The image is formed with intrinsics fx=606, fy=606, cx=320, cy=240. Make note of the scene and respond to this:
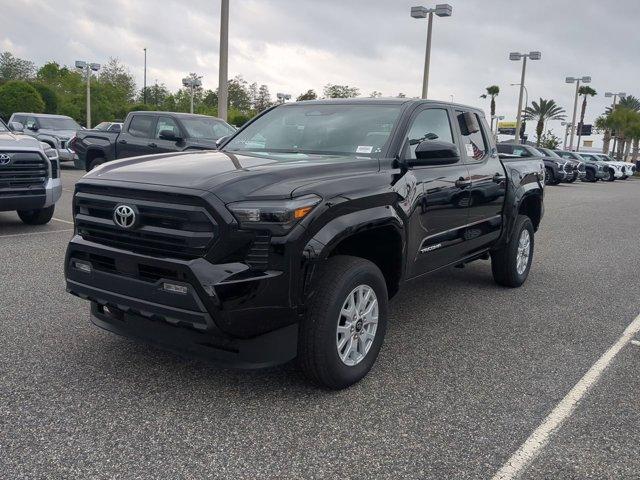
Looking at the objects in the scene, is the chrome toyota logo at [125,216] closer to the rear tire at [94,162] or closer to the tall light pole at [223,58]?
the rear tire at [94,162]

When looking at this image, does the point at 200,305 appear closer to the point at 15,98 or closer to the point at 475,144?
the point at 475,144

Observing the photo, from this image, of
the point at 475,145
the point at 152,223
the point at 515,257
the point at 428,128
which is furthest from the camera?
the point at 515,257

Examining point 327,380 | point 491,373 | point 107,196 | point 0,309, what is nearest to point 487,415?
point 491,373

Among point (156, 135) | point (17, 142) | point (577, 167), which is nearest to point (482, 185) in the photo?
point (17, 142)

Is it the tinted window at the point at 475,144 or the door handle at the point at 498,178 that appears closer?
the tinted window at the point at 475,144

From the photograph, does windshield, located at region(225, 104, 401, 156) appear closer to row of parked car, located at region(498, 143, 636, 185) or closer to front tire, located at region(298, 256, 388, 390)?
front tire, located at region(298, 256, 388, 390)

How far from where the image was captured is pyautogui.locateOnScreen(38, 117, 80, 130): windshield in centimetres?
2097

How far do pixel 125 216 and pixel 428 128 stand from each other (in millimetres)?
2406

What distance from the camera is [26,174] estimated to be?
7.83 metres

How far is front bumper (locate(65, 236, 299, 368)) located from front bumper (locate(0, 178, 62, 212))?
195 inches

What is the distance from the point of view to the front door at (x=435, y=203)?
4.19 meters

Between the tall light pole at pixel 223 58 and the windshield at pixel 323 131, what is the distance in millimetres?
11496

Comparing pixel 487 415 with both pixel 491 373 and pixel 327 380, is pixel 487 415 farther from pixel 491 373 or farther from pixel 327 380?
pixel 327 380

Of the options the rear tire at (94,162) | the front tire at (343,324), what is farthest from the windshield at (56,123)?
the front tire at (343,324)
